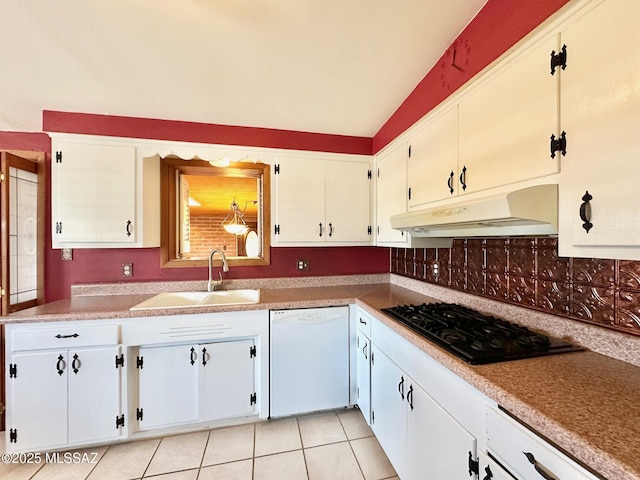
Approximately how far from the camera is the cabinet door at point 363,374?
6.03 feet

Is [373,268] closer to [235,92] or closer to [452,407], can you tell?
[452,407]

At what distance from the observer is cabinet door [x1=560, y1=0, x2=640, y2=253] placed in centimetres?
74

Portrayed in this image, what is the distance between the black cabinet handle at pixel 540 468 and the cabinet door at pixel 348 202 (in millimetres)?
1858

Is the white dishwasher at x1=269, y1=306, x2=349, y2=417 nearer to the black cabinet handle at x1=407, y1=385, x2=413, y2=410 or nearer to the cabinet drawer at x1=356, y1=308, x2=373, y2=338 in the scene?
the cabinet drawer at x1=356, y1=308, x2=373, y2=338

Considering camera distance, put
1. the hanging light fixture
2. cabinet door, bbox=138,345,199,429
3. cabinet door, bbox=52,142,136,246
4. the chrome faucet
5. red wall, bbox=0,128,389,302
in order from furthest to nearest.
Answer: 1. the hanging light fixture
2. the chrome faucet
3. red wall, bbox=0,128,389,302
4. cabinet door, bbox=52,142,136,246
5. cabinet door, bbox=138,345,199,429

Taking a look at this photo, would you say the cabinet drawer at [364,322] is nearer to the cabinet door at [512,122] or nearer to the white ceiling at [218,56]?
the cabinet door at [512,122]

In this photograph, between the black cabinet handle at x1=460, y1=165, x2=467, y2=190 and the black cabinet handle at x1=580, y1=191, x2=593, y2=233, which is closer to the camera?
the black cabinet handle at x1=580, y1=191, x2=593, y2=233

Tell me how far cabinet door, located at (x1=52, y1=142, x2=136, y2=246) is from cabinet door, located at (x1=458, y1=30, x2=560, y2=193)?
2.29 meters

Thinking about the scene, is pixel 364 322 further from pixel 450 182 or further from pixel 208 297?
pixel 208 297

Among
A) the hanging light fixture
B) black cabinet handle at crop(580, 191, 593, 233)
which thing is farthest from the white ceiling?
black cabinet handle at crop(580, 191, 593, 233)

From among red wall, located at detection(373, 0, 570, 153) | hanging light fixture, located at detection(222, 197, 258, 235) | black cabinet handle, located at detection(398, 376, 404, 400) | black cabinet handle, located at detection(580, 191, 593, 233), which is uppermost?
red wall, located at detection(373, 0, 570, 153)

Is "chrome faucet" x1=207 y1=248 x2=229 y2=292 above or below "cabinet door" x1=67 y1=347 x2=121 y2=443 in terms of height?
above

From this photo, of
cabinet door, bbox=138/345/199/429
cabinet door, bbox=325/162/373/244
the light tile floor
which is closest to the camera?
the light tile floor

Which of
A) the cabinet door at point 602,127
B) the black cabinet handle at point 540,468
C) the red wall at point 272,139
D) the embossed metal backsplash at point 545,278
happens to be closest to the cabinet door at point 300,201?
the red wall at point 272,139
